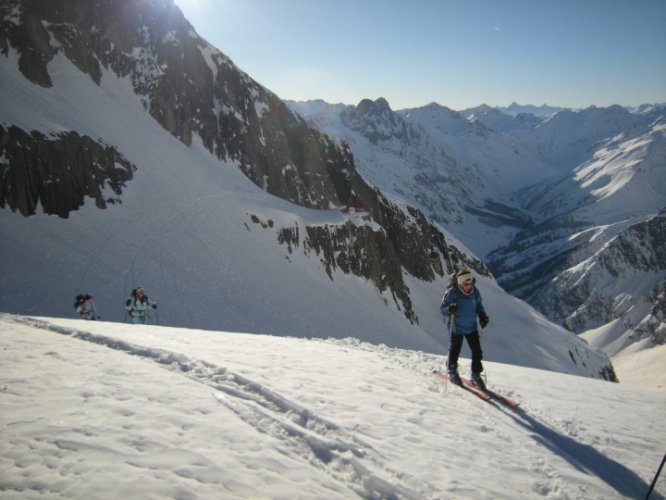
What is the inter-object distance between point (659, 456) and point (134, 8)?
6316 centimetres

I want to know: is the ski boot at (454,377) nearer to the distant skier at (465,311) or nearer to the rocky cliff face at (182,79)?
the distant skier at (465,311)

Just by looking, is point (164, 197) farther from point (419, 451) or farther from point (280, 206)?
point (419, 451)

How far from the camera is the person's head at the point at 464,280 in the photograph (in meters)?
10.1

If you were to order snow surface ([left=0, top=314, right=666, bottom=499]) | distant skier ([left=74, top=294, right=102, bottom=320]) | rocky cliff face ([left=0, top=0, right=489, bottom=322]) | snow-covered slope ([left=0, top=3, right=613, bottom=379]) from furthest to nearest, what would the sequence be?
rocky cliff face ([left=0, top=0, right=489, bottom=322]), snow-covered slope ([left=0, top=3, right=613, bottom=379]), distant skier ([left=74, top=294, right=102, bottom=320]), snow surface ([left=0, top=314, right=666, bottom=499])

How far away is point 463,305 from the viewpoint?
10.3m

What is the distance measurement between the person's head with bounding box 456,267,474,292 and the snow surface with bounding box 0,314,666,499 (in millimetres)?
2526

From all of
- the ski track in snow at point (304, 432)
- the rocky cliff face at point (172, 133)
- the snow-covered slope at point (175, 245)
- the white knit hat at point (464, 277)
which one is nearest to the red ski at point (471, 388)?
the white knit hat at point (464, 277)

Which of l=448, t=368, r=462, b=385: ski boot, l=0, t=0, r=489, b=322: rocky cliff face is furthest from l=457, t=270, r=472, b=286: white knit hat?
l=0, t=0, r=489, b=322: rocky cliff face

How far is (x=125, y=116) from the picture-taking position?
44.1 meters

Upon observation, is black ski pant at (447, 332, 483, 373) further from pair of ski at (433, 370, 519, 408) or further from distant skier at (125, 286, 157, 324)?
distant skier at (125, 286, 157, 324)

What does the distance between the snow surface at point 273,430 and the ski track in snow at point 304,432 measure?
0.02 metres

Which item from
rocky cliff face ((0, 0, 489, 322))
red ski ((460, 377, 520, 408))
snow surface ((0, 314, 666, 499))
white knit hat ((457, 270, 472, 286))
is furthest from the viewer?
rocky cliff face ((0, 0, 489, 322))

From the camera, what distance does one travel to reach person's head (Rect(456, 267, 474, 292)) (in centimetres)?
1007

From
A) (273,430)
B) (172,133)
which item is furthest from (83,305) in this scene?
(172,133)
